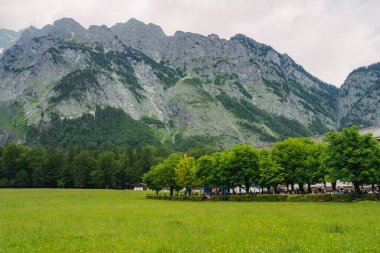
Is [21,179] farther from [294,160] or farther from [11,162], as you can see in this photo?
[294,160]

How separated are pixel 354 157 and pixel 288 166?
2503 centimetres

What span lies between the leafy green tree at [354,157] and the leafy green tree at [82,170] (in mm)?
146008

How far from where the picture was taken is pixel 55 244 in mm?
24188

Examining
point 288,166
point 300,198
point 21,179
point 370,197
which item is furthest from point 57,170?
point 370,197

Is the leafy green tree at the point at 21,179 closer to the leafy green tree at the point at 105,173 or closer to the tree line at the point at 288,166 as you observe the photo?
the leafy green tree at the point at 105,173

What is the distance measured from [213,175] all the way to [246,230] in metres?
71.7

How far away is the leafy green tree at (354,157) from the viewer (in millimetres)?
61812

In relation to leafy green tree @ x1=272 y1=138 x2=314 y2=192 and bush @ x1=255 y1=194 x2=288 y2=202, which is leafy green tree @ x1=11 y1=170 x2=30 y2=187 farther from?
bush @ x1=255 y1=194 x2=288 y2=202

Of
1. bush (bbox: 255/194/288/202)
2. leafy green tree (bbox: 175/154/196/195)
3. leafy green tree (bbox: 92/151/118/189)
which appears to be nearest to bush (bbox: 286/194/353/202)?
bush (bbox: 255/194/288/202)

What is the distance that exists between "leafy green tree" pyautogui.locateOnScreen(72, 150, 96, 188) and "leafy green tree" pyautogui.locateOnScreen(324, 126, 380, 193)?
479 feet

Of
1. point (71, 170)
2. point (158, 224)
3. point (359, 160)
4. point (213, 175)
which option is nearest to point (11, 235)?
point (158, 224)

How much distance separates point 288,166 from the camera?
86938 mm

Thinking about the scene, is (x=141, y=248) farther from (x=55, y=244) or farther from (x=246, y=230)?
(x=246, y=230)

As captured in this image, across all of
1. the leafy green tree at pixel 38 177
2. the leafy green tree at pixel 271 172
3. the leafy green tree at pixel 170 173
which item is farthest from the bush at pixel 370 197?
the leafy green tree at pixel 38 177
